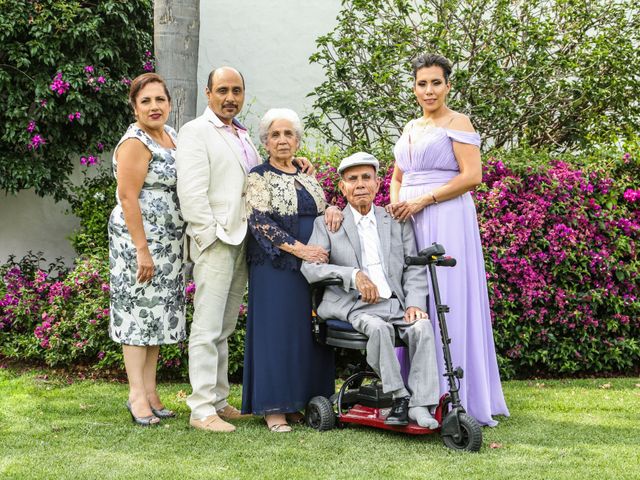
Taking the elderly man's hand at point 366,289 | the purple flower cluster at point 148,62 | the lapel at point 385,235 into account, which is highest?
the purple flower cluster at point 148,62

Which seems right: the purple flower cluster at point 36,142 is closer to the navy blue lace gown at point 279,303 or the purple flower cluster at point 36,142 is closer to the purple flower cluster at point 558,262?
the purple flower cluster at point 558,262

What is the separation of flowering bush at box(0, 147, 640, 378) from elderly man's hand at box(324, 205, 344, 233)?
185cm

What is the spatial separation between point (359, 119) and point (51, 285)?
3209 mm

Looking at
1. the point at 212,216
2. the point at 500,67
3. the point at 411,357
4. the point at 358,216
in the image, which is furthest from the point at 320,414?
the point at 500,67

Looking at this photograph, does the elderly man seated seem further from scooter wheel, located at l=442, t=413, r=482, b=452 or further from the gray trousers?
scooter wheel, located at l=442, t=413, r=482, b=452

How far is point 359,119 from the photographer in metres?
8.42

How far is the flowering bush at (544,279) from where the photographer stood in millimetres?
6625

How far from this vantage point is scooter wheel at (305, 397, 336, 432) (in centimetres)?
495

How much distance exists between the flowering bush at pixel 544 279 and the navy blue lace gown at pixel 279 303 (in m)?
1.48

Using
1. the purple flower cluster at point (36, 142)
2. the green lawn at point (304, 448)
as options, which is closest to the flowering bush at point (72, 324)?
the green lawn at point (304, 448)

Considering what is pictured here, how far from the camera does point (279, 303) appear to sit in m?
5.03

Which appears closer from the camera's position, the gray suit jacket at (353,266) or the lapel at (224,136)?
the gray suit jacket at (353,266)

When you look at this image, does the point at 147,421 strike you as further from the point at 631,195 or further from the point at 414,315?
the point at 631,195

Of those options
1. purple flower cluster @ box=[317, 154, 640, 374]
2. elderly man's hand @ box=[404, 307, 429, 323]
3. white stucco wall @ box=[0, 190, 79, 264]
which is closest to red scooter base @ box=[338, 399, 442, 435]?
elderly man's hand @ box=[404, 307, 429, 323]
